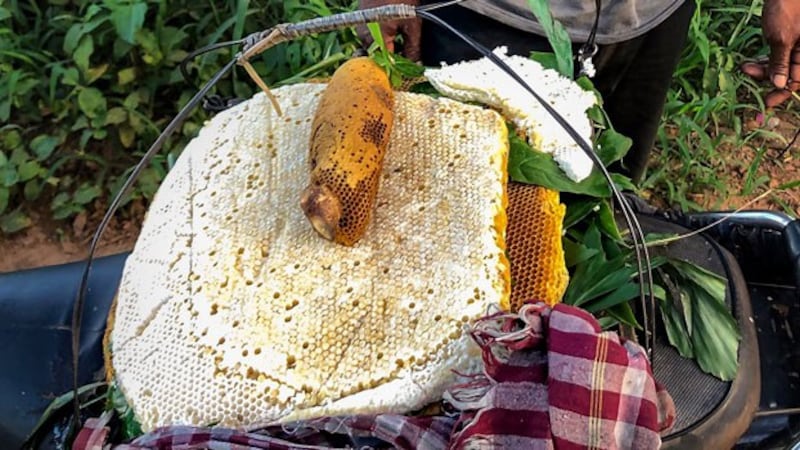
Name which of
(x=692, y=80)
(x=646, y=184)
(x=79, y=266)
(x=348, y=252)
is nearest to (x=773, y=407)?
(x=348, y=252)

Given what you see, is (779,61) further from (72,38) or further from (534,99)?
(72,38)

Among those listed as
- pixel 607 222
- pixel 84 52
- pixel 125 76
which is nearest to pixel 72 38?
pixel 84 52

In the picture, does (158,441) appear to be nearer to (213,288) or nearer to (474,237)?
(213,288)

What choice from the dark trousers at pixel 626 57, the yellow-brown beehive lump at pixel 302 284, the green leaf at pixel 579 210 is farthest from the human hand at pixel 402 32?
the green leaf at pixel 579 210

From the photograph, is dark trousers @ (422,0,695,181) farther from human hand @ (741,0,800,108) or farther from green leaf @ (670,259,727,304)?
green leaf @ (670,259,727,304)

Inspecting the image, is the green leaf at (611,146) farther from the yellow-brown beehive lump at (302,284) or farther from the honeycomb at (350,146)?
the honeycomb at (350,146)

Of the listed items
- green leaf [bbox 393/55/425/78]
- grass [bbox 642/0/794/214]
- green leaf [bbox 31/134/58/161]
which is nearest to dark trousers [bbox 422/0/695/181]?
green leaf [bbox 393/55/425/78]

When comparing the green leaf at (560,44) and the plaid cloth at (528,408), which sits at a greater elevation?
the green leaf at (560,44)
